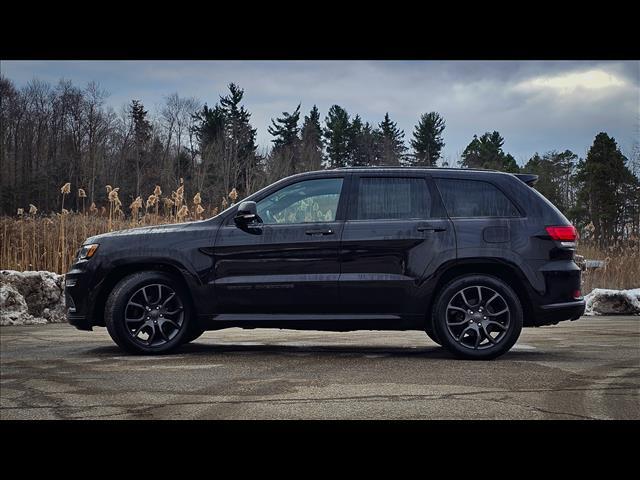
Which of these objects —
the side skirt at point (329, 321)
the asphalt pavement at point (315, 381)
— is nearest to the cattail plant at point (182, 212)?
the asphalt pavement at point (315, 381)

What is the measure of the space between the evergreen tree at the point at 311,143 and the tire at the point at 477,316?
2701cm

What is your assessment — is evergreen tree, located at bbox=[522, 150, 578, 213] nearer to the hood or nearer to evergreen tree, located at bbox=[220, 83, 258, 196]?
evergreen tree, located at bbox=[220, 83, 258, 196]

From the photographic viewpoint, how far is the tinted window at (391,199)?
7047 mm

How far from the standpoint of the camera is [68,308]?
24.5 ft

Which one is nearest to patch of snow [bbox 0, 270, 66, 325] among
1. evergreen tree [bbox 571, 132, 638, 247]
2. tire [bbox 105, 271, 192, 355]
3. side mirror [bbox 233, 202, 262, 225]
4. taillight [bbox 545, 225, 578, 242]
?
tire [bbox 105, 271, 192, 355]

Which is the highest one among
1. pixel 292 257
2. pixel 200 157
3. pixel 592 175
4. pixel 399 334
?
pixel 200 157

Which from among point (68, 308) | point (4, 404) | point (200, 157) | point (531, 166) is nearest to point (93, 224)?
point (68, 308)

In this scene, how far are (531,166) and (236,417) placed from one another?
21.9 meters

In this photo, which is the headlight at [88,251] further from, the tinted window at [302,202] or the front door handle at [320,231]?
the front door handle at [320,231]

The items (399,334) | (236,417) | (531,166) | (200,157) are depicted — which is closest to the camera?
(236,417)

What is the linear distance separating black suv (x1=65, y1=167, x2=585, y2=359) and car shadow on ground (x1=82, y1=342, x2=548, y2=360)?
27 centimetres

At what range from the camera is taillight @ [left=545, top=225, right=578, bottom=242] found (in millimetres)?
6879

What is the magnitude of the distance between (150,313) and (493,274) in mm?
3364

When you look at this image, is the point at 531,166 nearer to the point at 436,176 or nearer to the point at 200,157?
the point at 200,157
